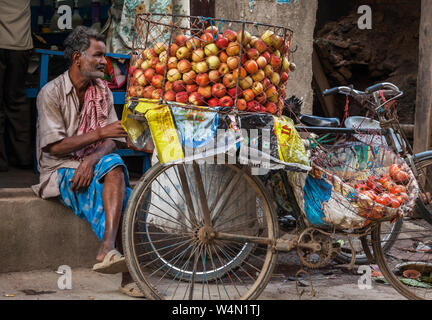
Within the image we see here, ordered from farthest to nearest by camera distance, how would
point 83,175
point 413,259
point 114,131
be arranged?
point 413,259, point 83,175, point 114,131

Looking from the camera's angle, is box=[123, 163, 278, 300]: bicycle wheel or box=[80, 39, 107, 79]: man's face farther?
box=[80, 39, 107, 79]: man's face

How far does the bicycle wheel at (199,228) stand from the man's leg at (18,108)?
79.6 inches

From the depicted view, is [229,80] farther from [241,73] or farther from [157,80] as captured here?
[157,80]

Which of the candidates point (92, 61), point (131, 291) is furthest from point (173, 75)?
point (131, 291)

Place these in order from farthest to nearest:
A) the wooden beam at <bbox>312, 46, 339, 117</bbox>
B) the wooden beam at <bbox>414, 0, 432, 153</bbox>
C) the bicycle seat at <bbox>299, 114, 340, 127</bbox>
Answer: the wooden beam at <bbox>312, 46, 339, 117</bbox> < the wooden beam at <bbox>414, 0, 432, 153</bbox> < the bicycle seat at <bbox>299, 114, 340, 127</bbox>

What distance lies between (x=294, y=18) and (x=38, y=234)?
103 inches

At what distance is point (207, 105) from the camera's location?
114 inches

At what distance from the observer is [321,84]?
8.05 metres

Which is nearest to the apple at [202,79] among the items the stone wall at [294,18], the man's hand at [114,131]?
the man's hand at [114,131]

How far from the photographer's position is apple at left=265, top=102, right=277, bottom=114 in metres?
2.96

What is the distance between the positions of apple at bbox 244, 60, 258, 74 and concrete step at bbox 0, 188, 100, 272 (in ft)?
5.24

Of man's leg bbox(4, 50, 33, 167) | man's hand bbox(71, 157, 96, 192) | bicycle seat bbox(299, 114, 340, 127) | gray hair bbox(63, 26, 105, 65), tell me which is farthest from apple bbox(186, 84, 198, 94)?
man's leg bbox(4, 50, 33, 167)

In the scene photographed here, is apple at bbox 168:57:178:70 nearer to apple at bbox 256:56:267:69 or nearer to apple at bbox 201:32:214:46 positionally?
apple at bbox 201:32:214:46

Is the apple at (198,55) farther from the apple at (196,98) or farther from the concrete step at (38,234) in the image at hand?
the concrete step at (38,234)
